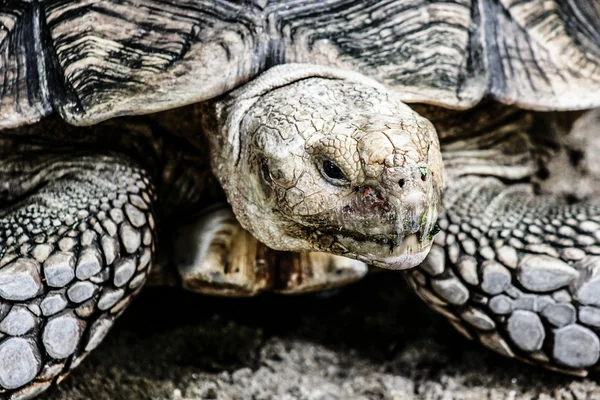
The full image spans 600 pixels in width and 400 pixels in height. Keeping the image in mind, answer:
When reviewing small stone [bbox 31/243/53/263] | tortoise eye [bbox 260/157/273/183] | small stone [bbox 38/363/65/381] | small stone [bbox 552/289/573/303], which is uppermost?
tortoise eye [bbox 260/157/273/183]

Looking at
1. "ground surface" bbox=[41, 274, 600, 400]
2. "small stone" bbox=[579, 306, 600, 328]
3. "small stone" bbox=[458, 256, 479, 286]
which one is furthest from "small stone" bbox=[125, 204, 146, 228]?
"small stone" bbox=[579, 306, 600, 328]

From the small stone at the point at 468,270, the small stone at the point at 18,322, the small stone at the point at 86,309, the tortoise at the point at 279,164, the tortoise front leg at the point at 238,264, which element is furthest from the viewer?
the tortoise front leg at the point at 238,264

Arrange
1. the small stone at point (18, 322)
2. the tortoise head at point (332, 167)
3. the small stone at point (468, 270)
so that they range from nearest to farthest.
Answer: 1. the tortoise head at point (332, 167)
2. the small stone at point (18, 322)
3. the small stone at point (468, 270)

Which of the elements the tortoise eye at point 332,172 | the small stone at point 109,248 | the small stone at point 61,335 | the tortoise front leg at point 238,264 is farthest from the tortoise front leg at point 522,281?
the small stone at point 61,335

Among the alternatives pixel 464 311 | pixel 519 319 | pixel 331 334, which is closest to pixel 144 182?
pixel 331 334

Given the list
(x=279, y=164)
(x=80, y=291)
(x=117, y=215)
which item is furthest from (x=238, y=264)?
(x=279, y=164)

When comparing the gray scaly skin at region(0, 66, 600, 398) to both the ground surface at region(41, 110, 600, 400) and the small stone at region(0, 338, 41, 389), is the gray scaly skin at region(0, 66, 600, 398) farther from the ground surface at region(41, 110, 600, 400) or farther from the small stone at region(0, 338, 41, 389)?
the ground surface at region(41, 110, 600, 400)

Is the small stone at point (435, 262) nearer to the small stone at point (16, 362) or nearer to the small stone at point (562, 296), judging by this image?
the small stone at point (562, 296)

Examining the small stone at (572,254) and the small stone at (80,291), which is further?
the small stone at (572,254)
